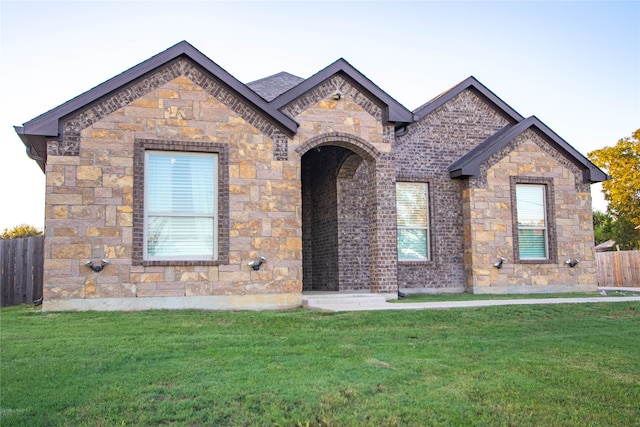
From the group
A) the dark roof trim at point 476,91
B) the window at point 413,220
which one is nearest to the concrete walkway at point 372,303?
the window at point 413,220

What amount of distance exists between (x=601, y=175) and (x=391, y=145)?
264 inches

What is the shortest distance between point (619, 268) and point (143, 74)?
1924 centimetres

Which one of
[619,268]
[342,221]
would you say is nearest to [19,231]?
[342,221]

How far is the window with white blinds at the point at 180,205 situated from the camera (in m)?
11.0

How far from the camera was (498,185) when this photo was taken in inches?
595

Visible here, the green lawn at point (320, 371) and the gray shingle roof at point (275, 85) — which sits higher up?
the gray shingle roof at point (275, 85)

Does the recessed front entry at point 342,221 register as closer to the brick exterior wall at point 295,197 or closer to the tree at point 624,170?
the brick exterior wall at point 295,197

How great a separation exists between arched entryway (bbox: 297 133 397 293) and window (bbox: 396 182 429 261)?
0.90m

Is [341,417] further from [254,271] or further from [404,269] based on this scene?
[404,269]

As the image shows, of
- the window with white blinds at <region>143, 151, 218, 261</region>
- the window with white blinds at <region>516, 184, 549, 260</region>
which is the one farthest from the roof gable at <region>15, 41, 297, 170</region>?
the window with white blinds at <region>516, 184, 549, 260</region>

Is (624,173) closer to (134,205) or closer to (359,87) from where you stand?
(359,87)

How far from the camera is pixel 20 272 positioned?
14344 millimetres

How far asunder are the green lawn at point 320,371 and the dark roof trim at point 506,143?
20.9ft

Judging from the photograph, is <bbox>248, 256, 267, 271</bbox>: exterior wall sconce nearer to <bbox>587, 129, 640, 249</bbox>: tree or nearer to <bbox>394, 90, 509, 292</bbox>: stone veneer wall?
<bbox>394, 90, 509, 292</bbox>: stone veneer wall
